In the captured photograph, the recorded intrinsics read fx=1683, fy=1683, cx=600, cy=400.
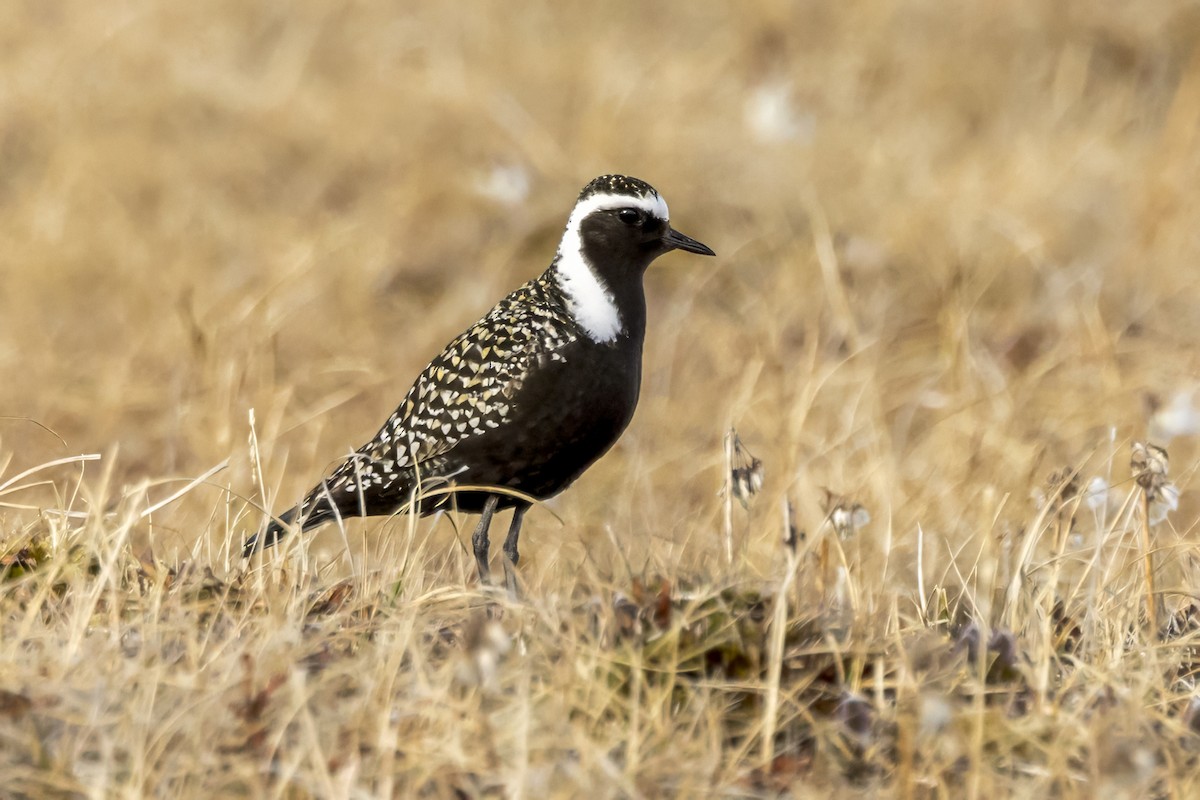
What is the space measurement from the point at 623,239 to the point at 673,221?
543cm

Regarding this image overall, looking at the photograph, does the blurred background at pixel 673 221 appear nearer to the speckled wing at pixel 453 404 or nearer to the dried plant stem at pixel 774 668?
the speckled wing at pixel 453 404

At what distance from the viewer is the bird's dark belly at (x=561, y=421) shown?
509 cm

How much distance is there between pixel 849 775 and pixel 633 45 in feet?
37.2

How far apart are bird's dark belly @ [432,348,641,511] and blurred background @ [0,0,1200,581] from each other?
159cm

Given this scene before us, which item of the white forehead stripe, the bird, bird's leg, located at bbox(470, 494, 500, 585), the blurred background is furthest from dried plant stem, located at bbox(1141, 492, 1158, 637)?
the blurred background

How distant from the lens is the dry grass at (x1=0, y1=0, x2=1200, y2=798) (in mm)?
3449

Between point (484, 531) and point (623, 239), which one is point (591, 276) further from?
point (484, 531)

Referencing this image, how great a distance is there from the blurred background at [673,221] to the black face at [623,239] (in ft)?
5.07

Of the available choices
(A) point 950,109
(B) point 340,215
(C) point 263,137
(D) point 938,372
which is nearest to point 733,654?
(D) point 938,372

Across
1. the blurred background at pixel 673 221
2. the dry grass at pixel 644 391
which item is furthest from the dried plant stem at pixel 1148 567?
the blurred background at pixel 673 221

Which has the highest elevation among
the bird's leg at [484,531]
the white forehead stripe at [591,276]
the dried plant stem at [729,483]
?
the white forehead stripe at [591,276]

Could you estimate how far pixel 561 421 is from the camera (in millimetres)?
5098

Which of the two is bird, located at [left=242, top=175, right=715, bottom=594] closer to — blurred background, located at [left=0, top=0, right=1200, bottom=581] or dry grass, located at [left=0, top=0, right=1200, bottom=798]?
dry grass, located at [left=0, top=0, right=1200, bottom=798]

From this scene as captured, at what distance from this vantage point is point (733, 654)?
3.75 meters
